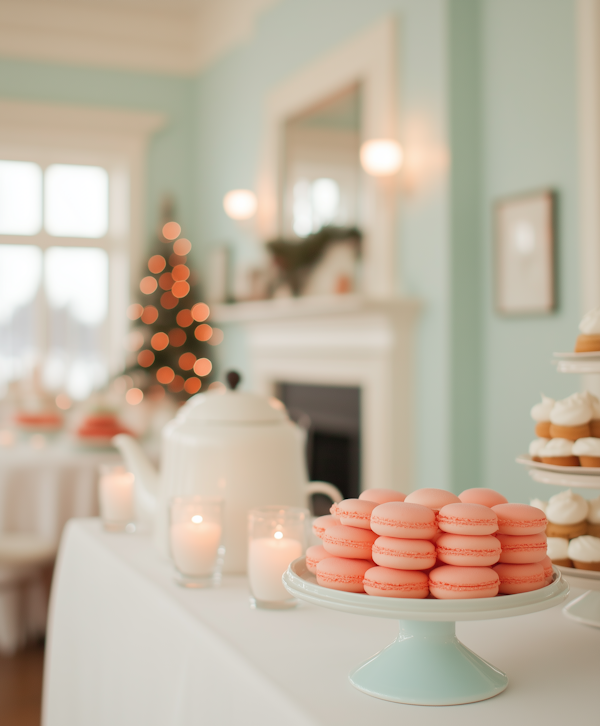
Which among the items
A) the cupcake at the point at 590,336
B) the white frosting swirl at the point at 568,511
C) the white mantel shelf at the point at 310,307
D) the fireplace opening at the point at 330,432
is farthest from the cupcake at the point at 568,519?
the fireplace opening at the point at 330,432

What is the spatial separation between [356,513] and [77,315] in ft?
17.9

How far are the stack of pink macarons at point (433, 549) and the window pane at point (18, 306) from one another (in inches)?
208

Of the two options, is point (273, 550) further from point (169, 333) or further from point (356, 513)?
point (169, 333)

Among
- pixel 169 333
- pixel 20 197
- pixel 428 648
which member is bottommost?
pixel 428 648

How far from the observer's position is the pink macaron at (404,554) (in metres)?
0.78

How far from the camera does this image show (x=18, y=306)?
5.84 meters

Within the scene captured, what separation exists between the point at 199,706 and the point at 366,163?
2877 mm

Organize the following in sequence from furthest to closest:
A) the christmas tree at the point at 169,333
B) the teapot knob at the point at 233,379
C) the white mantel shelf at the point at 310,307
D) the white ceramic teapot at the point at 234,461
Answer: the christmas tree at the point at 169,333 < the white mantel shelf at the point at 310,307 < the teapot knob at the point at 233,379 < the white ceramic teapot at the point at 234,461

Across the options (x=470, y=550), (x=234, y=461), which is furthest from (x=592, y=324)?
(x=234, y=461)

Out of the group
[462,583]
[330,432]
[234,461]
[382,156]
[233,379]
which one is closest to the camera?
[462,583]

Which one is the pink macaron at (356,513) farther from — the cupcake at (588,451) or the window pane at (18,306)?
the window pane at (18,306)

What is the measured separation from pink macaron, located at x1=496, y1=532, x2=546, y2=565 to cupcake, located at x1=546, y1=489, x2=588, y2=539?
0.92 feet

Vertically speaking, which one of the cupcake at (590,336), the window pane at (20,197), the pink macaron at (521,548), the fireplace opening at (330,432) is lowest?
the fireplace opening at (330,432)

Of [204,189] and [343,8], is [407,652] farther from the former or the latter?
[204,189]
